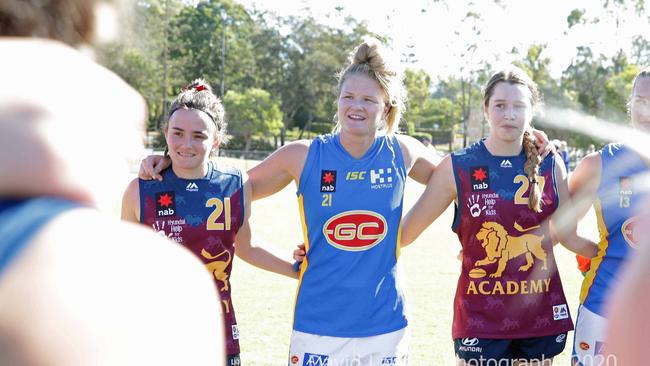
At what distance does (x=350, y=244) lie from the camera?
396 centimetres

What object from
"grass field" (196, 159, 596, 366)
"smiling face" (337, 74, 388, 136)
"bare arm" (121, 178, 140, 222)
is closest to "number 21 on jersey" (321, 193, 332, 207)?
"smiling face" (337, 74, 388, 136)

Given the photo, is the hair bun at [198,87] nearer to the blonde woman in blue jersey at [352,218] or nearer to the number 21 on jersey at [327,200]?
the blonde woman in blue jersey at [352,218]

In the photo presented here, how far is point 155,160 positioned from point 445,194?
1826 mm

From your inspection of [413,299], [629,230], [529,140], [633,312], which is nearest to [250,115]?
[413,299]

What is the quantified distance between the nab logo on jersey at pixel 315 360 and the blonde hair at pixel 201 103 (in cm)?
146

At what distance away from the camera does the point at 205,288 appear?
96cm

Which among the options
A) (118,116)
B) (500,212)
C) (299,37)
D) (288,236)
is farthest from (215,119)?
(299,37)

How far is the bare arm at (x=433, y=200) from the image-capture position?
14.3 ft

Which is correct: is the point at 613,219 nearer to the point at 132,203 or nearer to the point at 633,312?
the point at 132,203

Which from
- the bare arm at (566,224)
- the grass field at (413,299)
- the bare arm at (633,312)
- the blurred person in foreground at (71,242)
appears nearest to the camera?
the blurred person in foreground at (71,242)

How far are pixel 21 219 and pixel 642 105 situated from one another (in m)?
4.05

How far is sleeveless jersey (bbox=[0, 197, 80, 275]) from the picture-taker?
84 centimetres

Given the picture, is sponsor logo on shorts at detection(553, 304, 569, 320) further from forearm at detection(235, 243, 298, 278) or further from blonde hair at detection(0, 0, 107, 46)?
blonde hair at detection(0, 0, 107, 46)

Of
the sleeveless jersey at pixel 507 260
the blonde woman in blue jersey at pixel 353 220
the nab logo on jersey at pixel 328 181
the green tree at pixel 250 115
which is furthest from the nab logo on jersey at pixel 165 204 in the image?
the green tree at pixel 250 115
